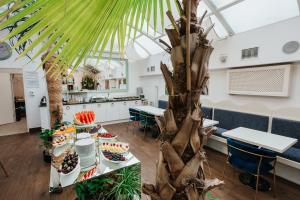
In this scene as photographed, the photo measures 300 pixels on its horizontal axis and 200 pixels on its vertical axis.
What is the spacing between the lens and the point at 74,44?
530 mm

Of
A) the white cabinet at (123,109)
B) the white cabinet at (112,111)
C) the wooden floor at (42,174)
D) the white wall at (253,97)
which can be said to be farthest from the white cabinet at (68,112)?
the white wall at (253,97)

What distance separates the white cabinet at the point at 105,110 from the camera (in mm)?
4840

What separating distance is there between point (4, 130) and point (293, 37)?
7.95 metres

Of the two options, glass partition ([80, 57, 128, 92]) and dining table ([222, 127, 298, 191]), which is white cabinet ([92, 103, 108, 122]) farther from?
dining table ([222, 127, 298, 191])

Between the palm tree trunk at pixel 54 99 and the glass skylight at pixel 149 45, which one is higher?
the glass skylight at pixel 149 45

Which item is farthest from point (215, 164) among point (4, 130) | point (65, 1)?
point (4, 130)

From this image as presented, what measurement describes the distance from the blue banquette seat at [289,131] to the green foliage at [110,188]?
7.73ft

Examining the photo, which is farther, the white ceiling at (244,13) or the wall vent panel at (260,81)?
the wall vent panel at (260,81)

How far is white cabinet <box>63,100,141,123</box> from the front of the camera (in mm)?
4840

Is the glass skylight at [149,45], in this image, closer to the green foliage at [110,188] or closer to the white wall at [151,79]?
the white wall at [151,79]

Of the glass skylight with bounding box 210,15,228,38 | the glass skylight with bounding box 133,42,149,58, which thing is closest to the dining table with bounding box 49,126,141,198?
the glass skylight with bounding box 210,15,228,38

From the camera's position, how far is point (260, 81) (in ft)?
9.20

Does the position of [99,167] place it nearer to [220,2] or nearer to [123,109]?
[220,2]

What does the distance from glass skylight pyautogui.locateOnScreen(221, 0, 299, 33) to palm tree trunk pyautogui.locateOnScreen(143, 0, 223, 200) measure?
288 cm
